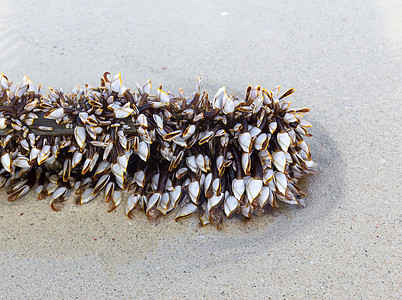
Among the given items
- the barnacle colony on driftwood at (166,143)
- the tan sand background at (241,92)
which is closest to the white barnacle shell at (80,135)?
the barnacle colony on driftwood at (166,143)

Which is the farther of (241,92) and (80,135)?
(241,92)

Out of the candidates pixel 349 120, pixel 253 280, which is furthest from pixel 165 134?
pixel 349 120

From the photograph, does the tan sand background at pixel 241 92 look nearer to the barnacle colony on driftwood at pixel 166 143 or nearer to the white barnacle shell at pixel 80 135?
the barnacle colony on driftwood at pixel 166 143

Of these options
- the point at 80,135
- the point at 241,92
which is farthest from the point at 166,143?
the point at 241,92

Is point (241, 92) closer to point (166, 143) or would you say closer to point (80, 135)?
point (166, 143)

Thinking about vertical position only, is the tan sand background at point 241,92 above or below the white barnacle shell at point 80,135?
below

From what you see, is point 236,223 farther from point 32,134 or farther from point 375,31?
point 375,31
